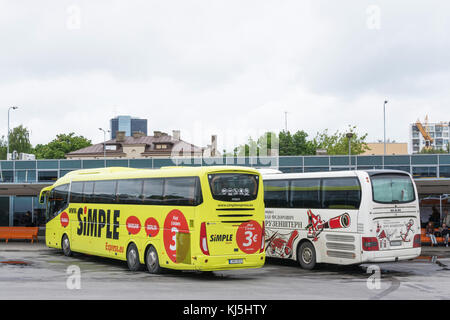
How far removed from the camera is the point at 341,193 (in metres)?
18.3

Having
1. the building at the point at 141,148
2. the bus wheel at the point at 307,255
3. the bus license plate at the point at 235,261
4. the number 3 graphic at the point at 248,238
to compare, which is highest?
the building at the point at 141,148

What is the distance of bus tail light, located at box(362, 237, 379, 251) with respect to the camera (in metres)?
17.3

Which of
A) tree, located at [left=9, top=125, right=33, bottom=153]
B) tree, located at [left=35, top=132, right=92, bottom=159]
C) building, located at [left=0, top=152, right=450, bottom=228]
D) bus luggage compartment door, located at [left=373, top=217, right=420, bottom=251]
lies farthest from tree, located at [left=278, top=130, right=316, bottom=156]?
bus luggage compartment door, located at [left=373, top=217, right=420, bottom=251]

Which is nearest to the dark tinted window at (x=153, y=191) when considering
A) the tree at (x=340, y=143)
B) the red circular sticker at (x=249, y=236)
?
the red circular sticker at (x=249, y=236)

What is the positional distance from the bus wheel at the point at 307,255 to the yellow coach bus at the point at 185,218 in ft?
9.71

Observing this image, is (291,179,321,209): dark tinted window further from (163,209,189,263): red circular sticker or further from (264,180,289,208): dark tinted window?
(163,209,189,263): red circular sticker

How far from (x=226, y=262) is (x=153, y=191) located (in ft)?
11.2

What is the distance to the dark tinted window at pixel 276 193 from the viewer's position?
20.8 metres

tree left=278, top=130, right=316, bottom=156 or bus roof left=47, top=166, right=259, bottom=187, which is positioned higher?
tree left=278, top=130, right=316, bottom=156

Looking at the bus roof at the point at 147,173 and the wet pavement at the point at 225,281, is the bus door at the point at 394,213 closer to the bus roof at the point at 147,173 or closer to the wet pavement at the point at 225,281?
the wet pavement at the point at 225,281

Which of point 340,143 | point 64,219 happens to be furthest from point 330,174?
point 340,143

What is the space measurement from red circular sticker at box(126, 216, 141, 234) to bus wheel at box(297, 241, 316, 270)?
559cm

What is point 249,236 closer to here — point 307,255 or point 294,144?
point 307,255
